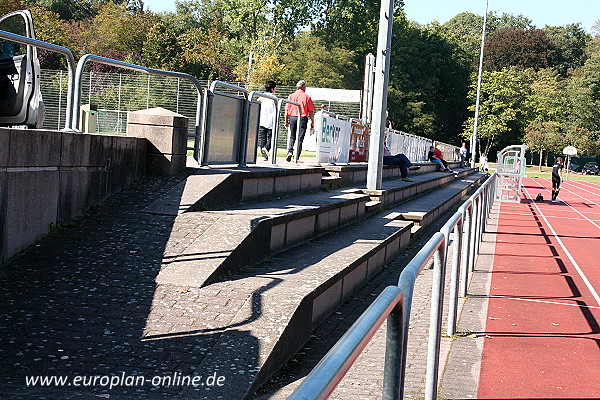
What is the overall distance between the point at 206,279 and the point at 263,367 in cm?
140

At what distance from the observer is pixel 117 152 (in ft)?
27.3

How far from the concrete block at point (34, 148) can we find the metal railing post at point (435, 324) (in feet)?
12.6

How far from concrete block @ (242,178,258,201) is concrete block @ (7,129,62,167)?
9.61 feet

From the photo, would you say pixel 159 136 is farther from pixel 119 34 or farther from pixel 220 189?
pixel 119 34

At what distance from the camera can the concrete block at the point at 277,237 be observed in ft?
26.9

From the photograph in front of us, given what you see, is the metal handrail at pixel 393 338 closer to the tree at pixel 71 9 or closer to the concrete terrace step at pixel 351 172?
the concrete terrace step at pixel 351 172

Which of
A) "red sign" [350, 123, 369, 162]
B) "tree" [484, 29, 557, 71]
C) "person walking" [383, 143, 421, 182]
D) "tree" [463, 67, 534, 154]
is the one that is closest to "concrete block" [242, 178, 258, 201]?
"red sign" [350, 123, 369, 162]

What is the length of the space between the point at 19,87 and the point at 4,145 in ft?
8.99

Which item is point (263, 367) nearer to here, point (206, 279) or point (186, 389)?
point (186, 389)

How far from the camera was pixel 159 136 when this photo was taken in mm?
9055

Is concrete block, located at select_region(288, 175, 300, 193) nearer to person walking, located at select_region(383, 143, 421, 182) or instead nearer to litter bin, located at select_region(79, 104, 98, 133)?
litter bin, located at select_region(79, 104, 98, 133)

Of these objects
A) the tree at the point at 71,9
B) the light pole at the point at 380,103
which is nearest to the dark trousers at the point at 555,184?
the light pole at the point at 380,103

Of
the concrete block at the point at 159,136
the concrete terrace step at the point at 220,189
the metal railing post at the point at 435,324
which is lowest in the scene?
the metal railing post at the point at 435,324

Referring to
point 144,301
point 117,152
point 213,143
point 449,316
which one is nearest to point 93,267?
point 144,301
